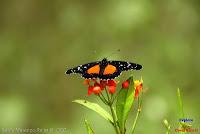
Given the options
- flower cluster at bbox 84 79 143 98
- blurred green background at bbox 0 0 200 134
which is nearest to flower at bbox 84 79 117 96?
flower cluster at bbox 84 79 143 98

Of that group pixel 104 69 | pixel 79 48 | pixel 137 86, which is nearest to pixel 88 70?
pixel 104 69

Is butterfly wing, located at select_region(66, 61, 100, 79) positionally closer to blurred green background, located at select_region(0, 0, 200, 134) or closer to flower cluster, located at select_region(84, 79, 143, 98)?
flower cluster, located at select_region(84, 79, 143, 98)

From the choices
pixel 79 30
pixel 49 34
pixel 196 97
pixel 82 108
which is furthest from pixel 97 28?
pixel 196 97

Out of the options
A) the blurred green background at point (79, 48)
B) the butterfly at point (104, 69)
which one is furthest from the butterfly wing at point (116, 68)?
the blurred green background at point (79, 48)

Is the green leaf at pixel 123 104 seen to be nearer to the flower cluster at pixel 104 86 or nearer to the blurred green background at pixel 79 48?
the flower cluster at pixel 104 86

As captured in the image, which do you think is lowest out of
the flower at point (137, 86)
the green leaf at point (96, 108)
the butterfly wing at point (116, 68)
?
the green leaf at point (96, 108)

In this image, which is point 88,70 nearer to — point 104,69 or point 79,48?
point 104,69

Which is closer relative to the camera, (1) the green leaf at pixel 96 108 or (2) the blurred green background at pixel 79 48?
(1) the green leaf at pixel 96 108

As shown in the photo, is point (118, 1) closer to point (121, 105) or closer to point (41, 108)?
point (41, 108)
